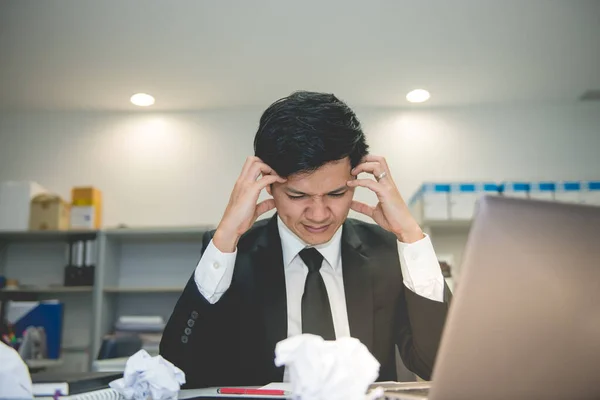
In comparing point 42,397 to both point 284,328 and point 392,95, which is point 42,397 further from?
point 392,95

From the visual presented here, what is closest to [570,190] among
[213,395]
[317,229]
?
[317,229]

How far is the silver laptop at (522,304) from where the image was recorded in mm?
573

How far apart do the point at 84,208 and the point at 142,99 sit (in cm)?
97

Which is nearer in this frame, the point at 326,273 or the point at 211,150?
the point at 326,273

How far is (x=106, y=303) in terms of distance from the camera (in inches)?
152

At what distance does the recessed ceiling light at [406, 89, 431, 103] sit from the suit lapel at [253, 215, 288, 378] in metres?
2.74

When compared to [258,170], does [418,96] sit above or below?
above

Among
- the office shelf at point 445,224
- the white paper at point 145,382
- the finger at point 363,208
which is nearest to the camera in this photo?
the white paper at point 145,382

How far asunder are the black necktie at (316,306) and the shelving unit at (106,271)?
8.08 feet

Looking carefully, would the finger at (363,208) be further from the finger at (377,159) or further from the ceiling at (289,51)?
the ceiling at (289,51)

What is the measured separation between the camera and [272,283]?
1.55m

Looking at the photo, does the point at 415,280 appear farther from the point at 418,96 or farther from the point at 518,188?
the point at 418,96

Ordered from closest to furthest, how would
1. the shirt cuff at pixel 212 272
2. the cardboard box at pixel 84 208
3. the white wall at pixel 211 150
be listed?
the shirt cuff at pixel 212 272
the cardboard box at pixel 84 208
the white wall at pixel 211 150

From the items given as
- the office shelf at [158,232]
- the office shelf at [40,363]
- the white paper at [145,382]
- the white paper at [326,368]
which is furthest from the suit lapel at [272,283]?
the office shelf at [40,363]
